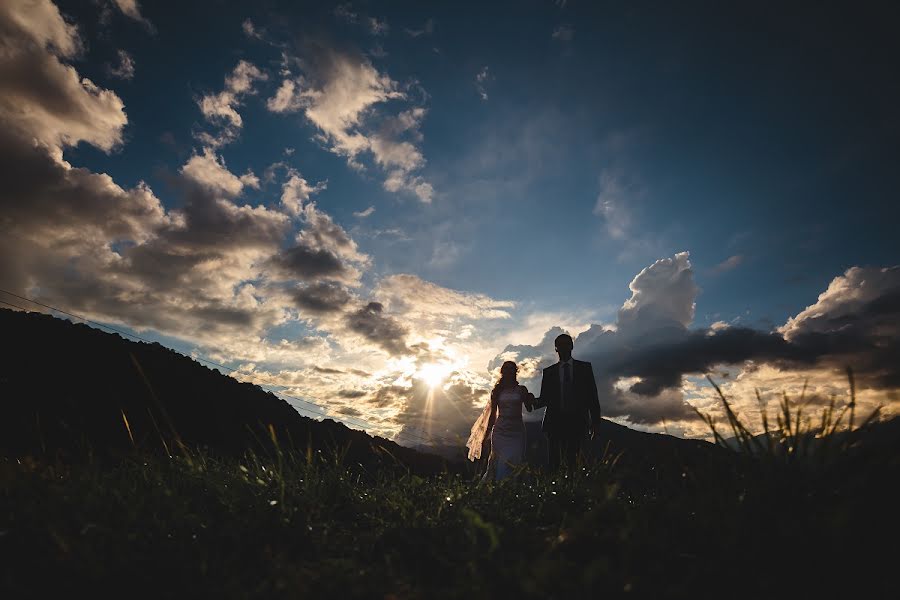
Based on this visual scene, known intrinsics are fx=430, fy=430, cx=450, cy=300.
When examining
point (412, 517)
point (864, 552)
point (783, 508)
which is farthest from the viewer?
point (412, 517)

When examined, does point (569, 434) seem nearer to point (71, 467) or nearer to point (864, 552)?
point (864, 552)

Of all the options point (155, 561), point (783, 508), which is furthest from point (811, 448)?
point (155, 561)

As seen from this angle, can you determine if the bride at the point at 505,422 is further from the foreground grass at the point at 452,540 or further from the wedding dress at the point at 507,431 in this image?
the foreground grass at the point at 452,540

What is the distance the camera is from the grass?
1583mm

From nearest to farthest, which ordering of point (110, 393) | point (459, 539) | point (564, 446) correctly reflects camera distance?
point (459, 539)
point (564, 446)
point (110, 393)

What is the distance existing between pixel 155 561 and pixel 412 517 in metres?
1.38

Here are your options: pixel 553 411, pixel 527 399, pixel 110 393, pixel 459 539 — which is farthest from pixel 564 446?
pixel 110 393

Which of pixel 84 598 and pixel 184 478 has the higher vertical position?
pixel 184 478

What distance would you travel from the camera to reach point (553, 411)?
617 centimetres

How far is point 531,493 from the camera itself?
3361 millimetres

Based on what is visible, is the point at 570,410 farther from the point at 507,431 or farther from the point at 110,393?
the point at 110,393

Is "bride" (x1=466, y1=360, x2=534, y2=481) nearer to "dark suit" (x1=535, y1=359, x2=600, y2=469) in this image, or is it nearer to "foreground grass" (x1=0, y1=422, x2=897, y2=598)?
"dark suit" (x1=535, y1=359, x2=600, y2=469)

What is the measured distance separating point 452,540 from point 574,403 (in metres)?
4.16

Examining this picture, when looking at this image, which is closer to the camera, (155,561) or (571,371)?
(155,561)
